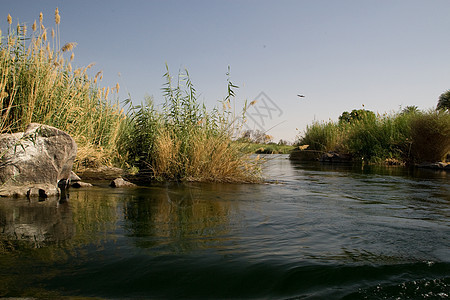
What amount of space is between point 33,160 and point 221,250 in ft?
11.8

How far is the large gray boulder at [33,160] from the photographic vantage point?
4.78m

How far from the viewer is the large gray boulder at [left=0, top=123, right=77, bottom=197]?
478 cm

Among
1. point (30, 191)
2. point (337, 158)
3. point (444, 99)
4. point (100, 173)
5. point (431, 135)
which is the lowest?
point (30, 191)

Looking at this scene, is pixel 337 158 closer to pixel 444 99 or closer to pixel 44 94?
pixel 44 94

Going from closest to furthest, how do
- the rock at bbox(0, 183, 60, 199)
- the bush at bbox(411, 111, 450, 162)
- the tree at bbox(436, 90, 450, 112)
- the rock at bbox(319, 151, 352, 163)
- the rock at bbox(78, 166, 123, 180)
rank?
the rock at bbox(0, 183, 60, 199)
the rock at bbox(78, 166, 123, 180)
the bush at bbox(411, 111, 450, 162)
the rock at bbox(319, 151, 352, 163)
the tree at bbox(436, 90, 450, 112)

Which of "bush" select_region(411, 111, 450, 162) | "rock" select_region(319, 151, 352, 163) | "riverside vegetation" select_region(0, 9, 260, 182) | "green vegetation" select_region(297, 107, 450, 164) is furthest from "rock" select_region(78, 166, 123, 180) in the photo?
"bush" select_region(411, 111, 450, 162)

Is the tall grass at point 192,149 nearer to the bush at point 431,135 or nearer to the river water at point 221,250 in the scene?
the river water at point 221,250

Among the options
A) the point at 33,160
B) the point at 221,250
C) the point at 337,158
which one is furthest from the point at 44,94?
the point at 337,158

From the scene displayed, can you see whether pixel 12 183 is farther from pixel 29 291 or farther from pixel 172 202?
pixel 29 291

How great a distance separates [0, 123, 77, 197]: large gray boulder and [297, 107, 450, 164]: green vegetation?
39.7ft

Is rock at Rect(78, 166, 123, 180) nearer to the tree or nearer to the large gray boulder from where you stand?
the large gray boulder

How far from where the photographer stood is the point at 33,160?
4.99 m

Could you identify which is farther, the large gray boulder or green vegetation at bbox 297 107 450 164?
green vegetation at bbox 297 107 450 164

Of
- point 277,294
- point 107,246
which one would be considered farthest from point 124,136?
point 277,294
